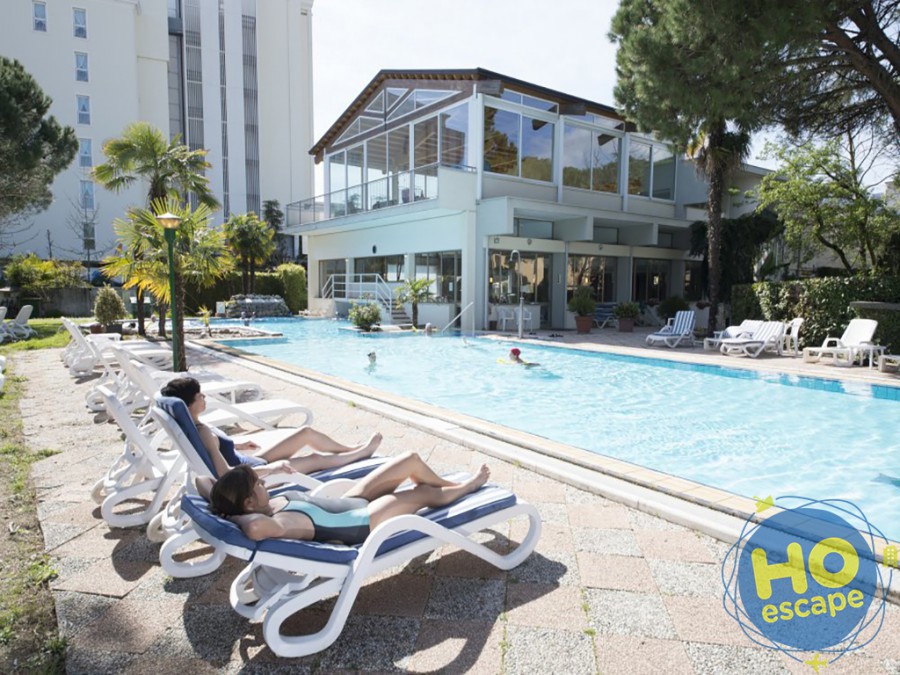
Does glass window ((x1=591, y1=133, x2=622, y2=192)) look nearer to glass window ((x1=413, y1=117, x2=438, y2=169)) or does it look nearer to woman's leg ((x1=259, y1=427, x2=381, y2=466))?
glass window ((x1=413, y1=117, x2=438, y2=169))

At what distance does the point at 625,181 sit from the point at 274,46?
40232 millimetres

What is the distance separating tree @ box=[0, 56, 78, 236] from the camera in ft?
57.9

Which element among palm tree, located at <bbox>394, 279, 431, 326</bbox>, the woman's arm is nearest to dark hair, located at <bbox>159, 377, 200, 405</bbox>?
Answer: the woman's arm

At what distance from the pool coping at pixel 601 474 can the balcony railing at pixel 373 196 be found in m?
12.4

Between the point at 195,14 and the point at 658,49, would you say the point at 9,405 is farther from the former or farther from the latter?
the point at 195,14

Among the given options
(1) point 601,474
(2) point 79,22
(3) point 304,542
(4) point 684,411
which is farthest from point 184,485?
(2) point 79,22

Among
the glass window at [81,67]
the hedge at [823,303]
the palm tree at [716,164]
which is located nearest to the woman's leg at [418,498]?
the hedge at [823,303]

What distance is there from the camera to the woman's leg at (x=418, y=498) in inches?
112

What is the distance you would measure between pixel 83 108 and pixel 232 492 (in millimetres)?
47164

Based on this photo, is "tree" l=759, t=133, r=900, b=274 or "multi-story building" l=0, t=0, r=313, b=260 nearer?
"tree" l=759, t=133, r=900, b=274

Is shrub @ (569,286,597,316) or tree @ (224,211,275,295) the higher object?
tree @ (224,211,275,295)

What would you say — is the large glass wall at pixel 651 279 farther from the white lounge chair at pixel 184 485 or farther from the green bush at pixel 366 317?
the white lounge chair at pixel 184 485

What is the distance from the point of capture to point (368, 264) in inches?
965

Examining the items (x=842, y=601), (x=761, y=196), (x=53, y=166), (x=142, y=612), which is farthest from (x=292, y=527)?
(x=53, y=166)
